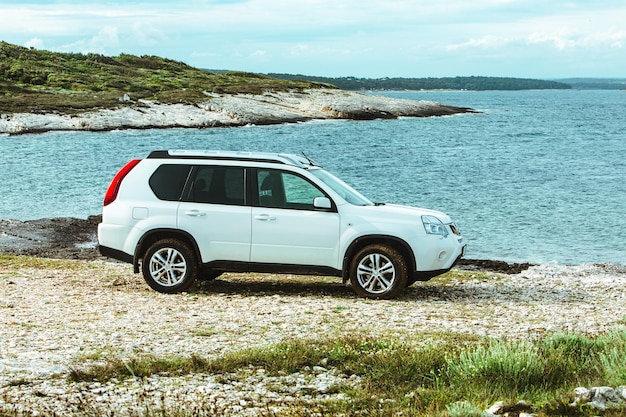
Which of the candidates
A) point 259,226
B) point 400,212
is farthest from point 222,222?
point 400,212

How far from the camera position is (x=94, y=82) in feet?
328

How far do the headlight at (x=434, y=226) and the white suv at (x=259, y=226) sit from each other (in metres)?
0.02

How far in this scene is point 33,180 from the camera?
42.1 metres

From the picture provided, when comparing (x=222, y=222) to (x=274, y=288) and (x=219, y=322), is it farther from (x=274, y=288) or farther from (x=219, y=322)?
(x=219, y=322)

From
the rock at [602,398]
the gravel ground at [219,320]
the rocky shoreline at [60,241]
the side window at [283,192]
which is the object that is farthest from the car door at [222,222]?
the rocky shoreline at [60,241]

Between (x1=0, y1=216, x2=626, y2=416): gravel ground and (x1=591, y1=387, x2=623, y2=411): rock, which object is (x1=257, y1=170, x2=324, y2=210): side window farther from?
(x1=591, y1=387, x2=623, y2=411): rock

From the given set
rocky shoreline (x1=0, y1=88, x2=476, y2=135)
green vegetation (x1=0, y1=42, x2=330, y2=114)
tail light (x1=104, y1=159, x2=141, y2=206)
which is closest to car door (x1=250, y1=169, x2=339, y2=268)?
tail light (x1=104, y1=159, x2=141, y2=206)

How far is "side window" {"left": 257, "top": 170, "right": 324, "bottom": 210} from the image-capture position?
12.7 meters

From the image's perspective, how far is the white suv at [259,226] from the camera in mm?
12531

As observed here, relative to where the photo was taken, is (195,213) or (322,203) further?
(195,213)

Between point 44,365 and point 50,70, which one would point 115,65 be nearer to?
point 50,70

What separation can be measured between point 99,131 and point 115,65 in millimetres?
48941

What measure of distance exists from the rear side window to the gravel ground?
155 centimetres

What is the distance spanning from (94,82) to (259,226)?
92.2 metres
